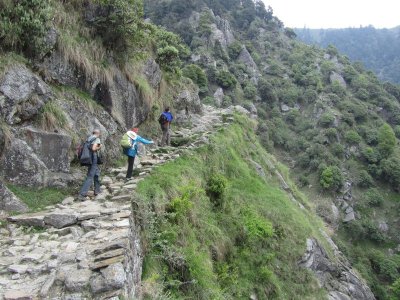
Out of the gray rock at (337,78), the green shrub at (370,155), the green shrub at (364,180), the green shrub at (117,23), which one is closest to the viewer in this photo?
the green shrub at (117,23)

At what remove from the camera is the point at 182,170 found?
1113cm

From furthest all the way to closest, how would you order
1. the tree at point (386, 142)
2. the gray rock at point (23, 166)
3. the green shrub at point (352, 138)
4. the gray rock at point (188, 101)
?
the green shrub at point (352, 138)
the tree at point (386, 142)
the gray rock at point (188, 101)
the gray rock at point (23, 166)

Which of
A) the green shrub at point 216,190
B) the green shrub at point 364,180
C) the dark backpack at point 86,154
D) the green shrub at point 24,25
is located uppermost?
the green shrub at point 24,25

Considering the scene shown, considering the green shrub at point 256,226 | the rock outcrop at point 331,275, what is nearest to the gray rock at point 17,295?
the green shrub at point 256,226

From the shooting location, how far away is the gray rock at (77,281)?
5164 mm

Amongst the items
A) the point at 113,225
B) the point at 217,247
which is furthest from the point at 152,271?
the point at 217,247

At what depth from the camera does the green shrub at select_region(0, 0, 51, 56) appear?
8.66 meters

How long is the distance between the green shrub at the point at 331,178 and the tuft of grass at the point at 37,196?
166 ft

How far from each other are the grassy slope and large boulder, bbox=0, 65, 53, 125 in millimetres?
3107

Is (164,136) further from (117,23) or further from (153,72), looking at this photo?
(117,23)

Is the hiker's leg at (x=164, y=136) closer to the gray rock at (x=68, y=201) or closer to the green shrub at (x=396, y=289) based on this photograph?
the gray rock at (x=68, y=201)

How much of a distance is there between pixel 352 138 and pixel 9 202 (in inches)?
2442

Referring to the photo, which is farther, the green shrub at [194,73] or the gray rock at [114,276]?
the green shrub at [194,73]

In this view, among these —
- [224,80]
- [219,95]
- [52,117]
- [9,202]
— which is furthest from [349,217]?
[9,202]
